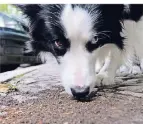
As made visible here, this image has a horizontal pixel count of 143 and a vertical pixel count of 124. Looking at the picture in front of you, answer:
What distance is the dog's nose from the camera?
1.33 m

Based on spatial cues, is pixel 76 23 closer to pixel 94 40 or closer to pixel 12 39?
pixel 94 40

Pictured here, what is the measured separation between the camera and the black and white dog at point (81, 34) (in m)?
1.35

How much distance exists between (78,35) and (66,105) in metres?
0.25

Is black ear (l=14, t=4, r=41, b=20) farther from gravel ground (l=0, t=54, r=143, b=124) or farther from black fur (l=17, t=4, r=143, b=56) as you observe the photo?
gravel ground (l=0, t=54, r=143, b=124)

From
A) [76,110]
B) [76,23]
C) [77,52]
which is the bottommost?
[76,110]

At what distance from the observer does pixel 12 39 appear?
1771 mm

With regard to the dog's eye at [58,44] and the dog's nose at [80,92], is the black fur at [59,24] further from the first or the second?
the dog's nose at [80,92]

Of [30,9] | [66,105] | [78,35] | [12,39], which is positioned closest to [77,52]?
[78,35]

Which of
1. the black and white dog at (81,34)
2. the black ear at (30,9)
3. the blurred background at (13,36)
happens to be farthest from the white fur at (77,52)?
the blurred background at (13,36)

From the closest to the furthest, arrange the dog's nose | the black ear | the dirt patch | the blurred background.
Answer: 1. the dirt patch
2. the dog's nose
3. the black ear
4. the blurred background

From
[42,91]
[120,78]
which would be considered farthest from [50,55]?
[120,78]

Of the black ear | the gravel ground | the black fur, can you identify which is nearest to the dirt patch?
the gravel ground

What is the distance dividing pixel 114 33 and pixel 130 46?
210 mm

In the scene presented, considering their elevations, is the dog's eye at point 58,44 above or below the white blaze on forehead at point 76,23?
below
